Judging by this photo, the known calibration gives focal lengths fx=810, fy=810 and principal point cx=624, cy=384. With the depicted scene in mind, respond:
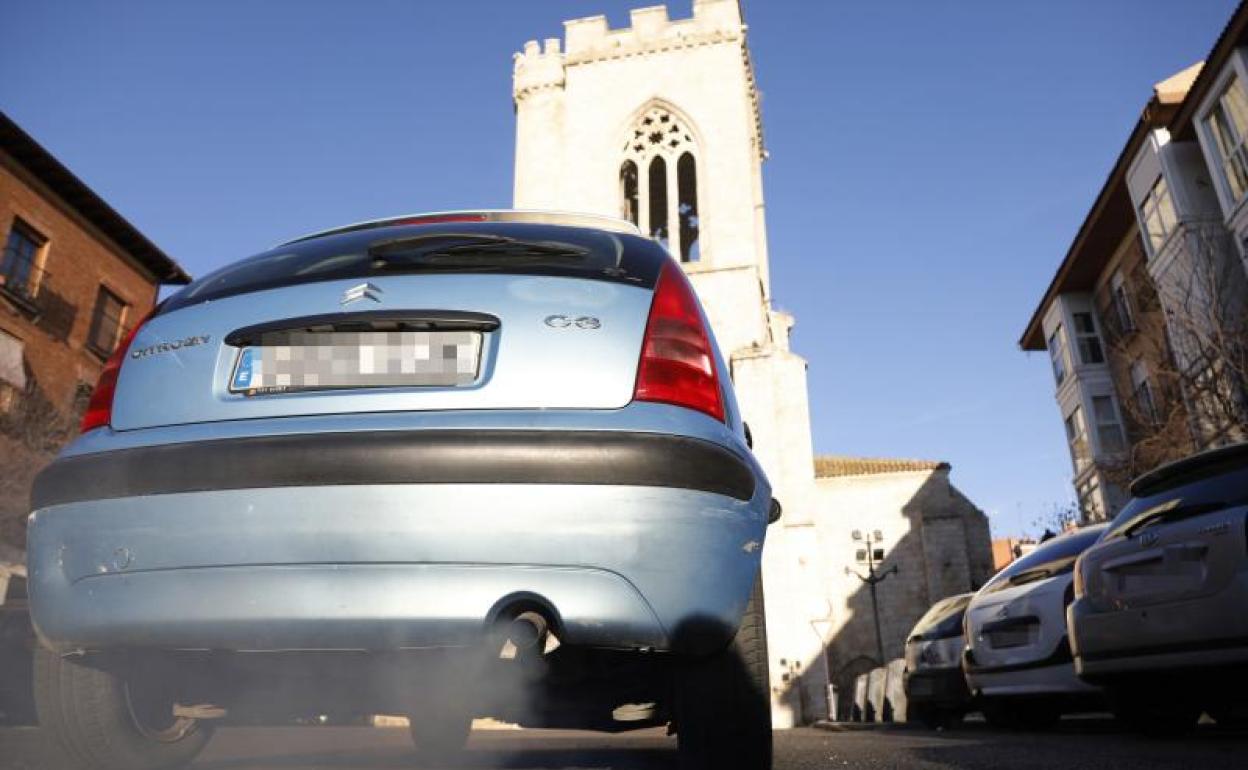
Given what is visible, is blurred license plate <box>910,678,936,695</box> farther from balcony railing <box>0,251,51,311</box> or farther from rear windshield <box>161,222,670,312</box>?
balcony railing <box>0,251,51,311</box>

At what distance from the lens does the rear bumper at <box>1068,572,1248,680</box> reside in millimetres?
3455

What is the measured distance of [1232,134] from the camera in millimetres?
16797

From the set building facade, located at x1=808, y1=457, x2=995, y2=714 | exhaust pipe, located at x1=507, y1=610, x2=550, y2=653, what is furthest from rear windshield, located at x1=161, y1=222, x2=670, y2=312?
building facade, located at x1=808, y1=457, x2=995, y2=714

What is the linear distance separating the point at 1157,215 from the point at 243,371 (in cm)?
2294

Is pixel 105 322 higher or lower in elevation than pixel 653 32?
lower

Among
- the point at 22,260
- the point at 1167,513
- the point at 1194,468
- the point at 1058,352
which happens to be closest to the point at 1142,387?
the point at 1058,352

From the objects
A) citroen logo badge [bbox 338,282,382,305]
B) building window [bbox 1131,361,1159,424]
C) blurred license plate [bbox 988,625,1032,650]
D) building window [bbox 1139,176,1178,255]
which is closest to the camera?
citroen logo badge [bbox 338,282,382,305]

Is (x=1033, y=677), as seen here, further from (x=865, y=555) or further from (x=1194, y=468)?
(x=865, y=555)

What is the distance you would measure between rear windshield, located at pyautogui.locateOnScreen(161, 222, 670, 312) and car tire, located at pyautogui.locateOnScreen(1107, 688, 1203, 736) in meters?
3.73

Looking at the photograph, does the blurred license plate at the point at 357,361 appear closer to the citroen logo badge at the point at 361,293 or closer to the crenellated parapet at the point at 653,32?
the citroen logo badge at the point at 361,293

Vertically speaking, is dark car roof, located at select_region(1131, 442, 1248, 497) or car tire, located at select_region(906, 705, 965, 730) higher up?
dark car roof, located at select_region(1131, 442, 1248, 497)

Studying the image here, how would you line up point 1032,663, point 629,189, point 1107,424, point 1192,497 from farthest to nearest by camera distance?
point 629,189, point 1107,424, point 1032,663, point 1192,497

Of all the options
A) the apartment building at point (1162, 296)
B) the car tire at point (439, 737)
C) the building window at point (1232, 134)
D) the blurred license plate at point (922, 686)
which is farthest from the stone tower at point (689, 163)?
the car tire at point (439, 737)

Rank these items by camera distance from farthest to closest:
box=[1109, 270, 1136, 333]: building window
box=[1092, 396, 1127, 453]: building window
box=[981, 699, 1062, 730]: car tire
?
box=[1092, 396, 1127, 453]: building window < box=[1109, 270, 1136, 333]: building window < box=[981, 699, 1062, 730]: car tire
